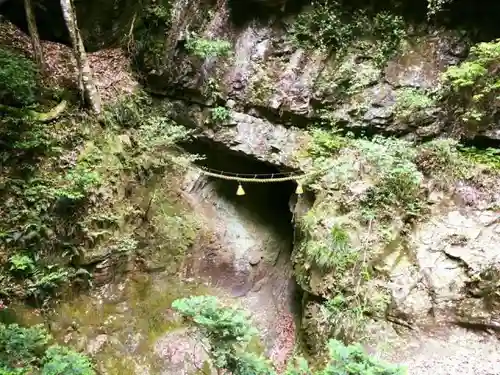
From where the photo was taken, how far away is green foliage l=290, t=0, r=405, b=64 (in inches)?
328

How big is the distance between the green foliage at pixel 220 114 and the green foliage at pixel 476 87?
4.02 meters

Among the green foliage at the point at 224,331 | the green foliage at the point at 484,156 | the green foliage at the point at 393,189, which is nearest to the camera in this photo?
the green foliage at the point at 224,331

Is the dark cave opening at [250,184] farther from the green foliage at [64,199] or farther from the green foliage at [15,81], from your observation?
the green foliage at [15,81]

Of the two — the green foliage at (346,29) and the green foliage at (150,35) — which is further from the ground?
the green foliage at (346,29)

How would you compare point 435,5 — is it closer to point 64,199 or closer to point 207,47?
point 207,47

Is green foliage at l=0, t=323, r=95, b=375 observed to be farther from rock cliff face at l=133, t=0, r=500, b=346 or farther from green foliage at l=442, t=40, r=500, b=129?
green foliage at l=442, t=40, r=500, b=129

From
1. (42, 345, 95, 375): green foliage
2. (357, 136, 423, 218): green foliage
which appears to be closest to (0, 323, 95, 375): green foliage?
(42, 345, 95, 375): green foliage

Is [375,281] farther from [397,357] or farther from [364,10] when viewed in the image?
[364,10]

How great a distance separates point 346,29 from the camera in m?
8.53

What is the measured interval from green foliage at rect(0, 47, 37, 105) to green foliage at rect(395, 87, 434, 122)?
6.47 m

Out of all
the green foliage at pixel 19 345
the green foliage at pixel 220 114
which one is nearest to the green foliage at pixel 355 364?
the green foliage at pixel 19 345

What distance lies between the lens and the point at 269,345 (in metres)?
7.83

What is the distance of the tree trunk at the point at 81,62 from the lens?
7672mm

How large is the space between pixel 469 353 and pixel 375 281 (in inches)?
58.2
